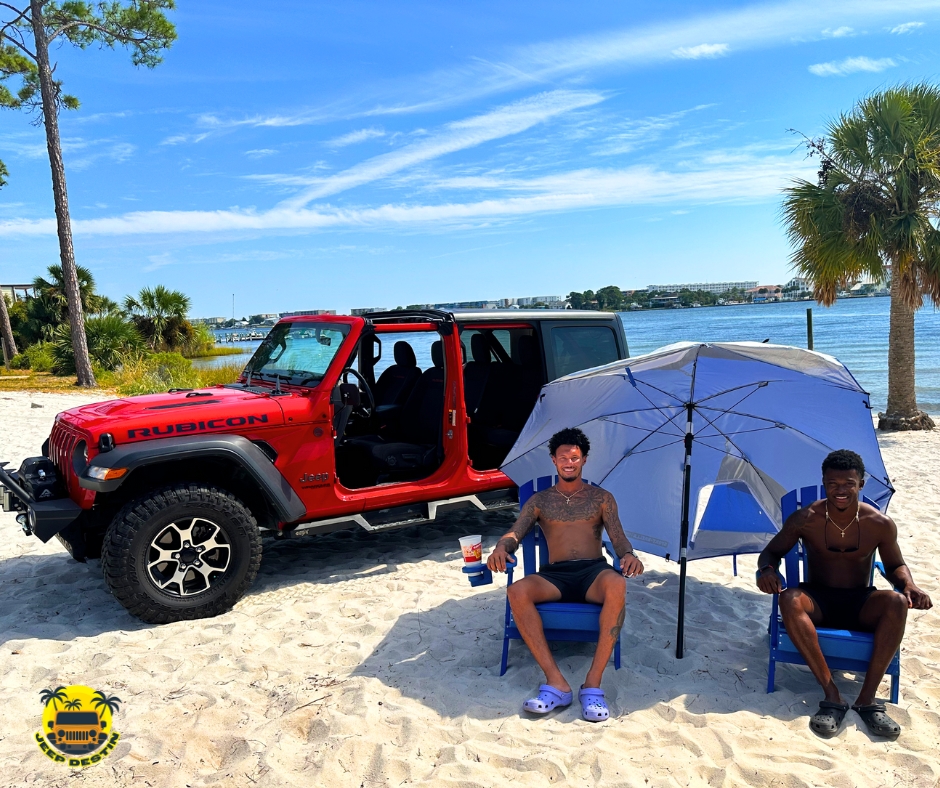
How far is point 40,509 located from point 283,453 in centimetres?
151

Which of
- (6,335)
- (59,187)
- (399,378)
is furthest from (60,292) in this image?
(399,378)

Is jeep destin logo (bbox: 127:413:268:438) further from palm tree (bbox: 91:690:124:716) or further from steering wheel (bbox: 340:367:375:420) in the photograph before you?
palm tree (bbox: 91:690:124:716)

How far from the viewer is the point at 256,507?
554 centimetres

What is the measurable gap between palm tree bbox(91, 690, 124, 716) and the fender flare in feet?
4.04

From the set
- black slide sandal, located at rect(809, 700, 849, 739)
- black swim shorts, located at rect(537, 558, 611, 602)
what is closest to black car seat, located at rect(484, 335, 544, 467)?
black swim shorts, located at rect(537, 558, 611, 602)

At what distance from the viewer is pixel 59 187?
→ 810 inches

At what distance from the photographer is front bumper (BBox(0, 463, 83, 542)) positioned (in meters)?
4.80

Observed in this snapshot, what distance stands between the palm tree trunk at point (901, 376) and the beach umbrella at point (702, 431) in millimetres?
10136

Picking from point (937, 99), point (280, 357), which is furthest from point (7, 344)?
point (937, 99)

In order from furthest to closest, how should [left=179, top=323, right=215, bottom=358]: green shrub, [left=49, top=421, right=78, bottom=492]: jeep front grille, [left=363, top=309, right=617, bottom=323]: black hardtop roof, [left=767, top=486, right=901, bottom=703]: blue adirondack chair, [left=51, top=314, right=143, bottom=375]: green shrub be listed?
1. [left=179, top=323, right=215, bottom=358]: green shrub
2. [left=51, top=314, right=143, bottom=375]: green shrub
3. [left=363, top=309, right=617, bottom=323]: black hardtop roof
4. [left=49, top=421, right=78, bottom=492]: jeep front grille
5. [left=767, top=486, right=901, bottom=703]: blue adirondack chair

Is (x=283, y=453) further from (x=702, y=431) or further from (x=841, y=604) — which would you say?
(x=841, y=604)

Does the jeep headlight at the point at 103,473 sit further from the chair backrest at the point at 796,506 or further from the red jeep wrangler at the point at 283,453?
the chair backrest at the point at 796,506

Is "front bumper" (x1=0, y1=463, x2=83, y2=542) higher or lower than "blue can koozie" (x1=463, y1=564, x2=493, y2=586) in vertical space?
higher

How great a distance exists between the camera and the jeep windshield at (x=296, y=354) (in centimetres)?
595
